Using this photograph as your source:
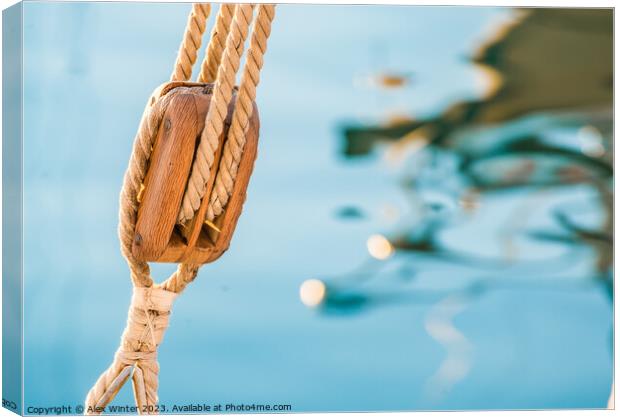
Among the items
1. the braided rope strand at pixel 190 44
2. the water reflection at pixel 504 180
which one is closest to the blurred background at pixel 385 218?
the water reflection at pixel 504 180

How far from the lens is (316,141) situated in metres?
2.68

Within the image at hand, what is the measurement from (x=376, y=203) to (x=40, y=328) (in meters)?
0.81

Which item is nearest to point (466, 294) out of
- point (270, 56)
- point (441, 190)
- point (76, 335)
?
point (441, 190)

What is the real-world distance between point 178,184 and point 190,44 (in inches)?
8.0

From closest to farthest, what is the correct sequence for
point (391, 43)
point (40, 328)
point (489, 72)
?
point (40, 328) → point (391, 43) → point (489, 72)

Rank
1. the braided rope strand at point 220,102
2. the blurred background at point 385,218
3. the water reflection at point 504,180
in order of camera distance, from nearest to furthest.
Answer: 1. the braided rope strand at point 220,102
2. the blurred background at point 385,218
3. the water reflection at point 504,180

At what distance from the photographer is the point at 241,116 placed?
1376 millimetres

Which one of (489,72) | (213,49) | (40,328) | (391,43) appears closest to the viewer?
(213,49)

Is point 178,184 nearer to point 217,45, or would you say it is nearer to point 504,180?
point 217,45

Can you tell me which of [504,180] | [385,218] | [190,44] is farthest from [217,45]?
[504,180]

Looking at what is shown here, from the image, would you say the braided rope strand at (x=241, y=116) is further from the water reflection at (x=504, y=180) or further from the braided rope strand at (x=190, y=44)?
the water reflection at (x=504, y=180)

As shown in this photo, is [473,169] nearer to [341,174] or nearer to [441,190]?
[441,190]

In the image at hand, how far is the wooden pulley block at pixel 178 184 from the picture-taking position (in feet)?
4.53

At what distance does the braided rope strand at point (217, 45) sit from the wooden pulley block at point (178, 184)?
7 centimetres
